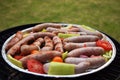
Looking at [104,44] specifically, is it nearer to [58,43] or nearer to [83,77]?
[58,43]

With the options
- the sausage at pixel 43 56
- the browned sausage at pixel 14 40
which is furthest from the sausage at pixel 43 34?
the sausage at pixel 43 56

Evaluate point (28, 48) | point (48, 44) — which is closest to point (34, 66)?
point (28, 48)

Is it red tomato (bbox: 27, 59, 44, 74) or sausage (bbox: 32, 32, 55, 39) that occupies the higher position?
sausage (bbox: 32, 32, 55, 39)

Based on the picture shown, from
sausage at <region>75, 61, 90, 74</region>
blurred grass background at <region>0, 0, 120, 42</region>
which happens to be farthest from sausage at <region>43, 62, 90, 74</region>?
blurred grass background at <region>0, 0, 120, 42</region>

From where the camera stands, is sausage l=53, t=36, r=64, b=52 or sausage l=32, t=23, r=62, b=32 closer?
sausage l=53, t=36, r=64, b=52

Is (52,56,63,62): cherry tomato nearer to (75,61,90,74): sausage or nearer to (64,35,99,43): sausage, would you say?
(75,61,90,74): sausage

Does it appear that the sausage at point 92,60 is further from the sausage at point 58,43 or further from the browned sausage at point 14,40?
the browned sausage at point 14,40
